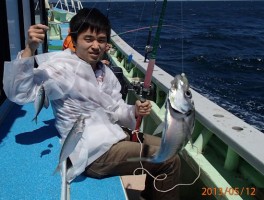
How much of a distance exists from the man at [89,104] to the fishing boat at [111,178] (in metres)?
0.19

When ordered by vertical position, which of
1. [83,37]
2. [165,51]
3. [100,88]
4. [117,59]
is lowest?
[165,51]

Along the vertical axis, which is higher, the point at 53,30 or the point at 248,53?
the point at 53,30

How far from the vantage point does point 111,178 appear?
8.05ft

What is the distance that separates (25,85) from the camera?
228 cm

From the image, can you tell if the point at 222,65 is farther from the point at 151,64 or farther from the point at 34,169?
the point at 34,169

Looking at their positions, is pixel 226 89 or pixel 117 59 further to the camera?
pixel 226 89

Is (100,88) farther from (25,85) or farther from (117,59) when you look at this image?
(117,59)

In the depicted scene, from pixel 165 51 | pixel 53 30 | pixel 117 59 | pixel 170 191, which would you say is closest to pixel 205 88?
pixel 117 59

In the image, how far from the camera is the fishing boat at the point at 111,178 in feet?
7.51

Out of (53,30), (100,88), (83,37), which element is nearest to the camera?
(83,37)

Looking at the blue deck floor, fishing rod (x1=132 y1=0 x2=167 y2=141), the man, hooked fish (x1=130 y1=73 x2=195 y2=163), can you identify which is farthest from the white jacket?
hooked fish (x1=130 y1=73 x2=195 y2=163)

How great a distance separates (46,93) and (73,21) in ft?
1.96

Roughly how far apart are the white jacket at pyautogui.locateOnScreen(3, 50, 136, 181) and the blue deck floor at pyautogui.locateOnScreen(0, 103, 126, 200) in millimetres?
157
